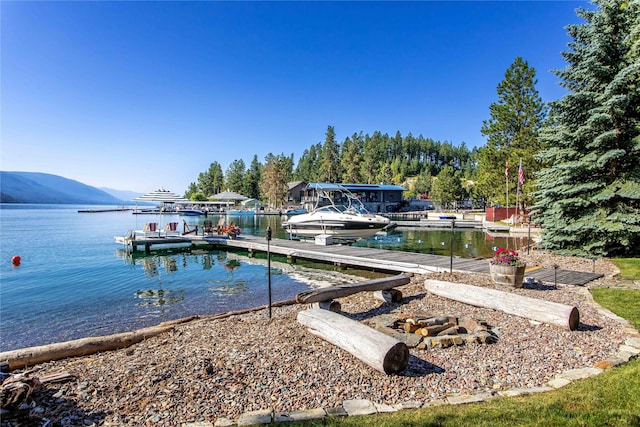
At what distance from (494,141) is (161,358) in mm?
38749

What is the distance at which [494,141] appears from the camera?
120 ft

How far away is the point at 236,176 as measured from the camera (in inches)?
3506

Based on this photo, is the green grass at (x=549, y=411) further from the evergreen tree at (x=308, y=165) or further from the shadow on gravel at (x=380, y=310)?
the evergreen tree at (x=308, y=165)

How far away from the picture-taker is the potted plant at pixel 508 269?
28.3 ft

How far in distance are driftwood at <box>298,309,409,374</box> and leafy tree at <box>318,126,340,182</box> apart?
229ft

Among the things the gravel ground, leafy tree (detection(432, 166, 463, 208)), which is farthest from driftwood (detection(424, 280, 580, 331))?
leafy tree (detection(432, 166, 463, 208))

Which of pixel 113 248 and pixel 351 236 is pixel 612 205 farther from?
pixel 113 248

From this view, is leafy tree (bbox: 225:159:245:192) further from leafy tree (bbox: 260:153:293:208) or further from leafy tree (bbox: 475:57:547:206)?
leafy tree (bbox: 475:57:547:206)

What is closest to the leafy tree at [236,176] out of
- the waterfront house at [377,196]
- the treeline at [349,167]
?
the treeline at [349,167]

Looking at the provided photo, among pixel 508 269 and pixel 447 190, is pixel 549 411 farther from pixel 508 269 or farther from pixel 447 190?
pixel 447 190

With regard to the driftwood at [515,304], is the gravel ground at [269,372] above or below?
below

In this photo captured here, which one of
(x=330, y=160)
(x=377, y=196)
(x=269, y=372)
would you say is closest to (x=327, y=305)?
(x=269, y=372)

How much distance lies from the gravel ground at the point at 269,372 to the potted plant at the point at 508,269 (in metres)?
2.06

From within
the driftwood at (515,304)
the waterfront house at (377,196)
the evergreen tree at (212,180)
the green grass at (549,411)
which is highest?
the evergreen tree at (212,180)
